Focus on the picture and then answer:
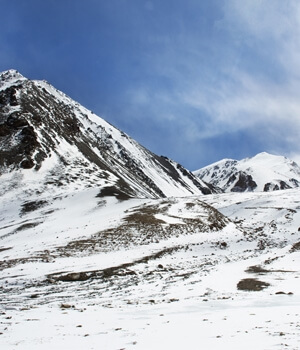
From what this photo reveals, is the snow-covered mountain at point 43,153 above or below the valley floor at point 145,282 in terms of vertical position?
above

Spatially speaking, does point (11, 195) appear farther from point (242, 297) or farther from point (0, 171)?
point (242, 297)

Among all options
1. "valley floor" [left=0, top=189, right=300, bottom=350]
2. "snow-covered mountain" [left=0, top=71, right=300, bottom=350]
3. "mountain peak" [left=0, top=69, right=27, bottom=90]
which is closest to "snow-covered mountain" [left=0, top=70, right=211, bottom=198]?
"snow-covered mountain" [left=0, top=71, right=300, bottom=350]

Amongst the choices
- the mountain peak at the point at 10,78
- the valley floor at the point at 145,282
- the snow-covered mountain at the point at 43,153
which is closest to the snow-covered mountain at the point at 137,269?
the valley floor at the point at 145,282

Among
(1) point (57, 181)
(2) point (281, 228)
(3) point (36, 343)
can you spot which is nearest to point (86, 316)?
(3) point (36, 343)

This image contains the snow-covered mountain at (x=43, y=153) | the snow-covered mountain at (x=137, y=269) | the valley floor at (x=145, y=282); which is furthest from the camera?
the snow-covered mountain at (x=43, y=153)

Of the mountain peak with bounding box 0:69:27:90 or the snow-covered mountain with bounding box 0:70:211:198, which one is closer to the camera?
the snow-covered mountain with bounding box 0:70:211:198

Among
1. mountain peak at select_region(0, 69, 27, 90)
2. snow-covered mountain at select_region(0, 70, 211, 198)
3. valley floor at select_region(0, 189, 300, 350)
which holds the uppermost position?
mountain peak at select_region(0, 69, 27, 90)

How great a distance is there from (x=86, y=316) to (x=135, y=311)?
1892mm

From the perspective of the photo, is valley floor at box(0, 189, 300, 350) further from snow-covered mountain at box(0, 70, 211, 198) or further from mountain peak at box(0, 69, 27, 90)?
mountain peak at box(0, 69, 27, 90)

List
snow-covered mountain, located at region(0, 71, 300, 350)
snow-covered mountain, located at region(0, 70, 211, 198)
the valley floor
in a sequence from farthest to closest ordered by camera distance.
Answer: snow-covered mountain, located at region(0, 70, 211, 198)
snow-covered mountain, located at region(0, 71, 300, 350)
the valley floor

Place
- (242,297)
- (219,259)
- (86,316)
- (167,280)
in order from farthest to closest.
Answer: (219,259)
(167,280)
(242,297)
(86,316)

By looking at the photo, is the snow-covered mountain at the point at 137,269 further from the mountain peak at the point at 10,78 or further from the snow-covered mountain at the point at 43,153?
the mountain peak at the point at 10,78

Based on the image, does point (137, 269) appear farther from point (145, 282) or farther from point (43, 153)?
point (43, 153)

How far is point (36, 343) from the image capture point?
27.5ft
